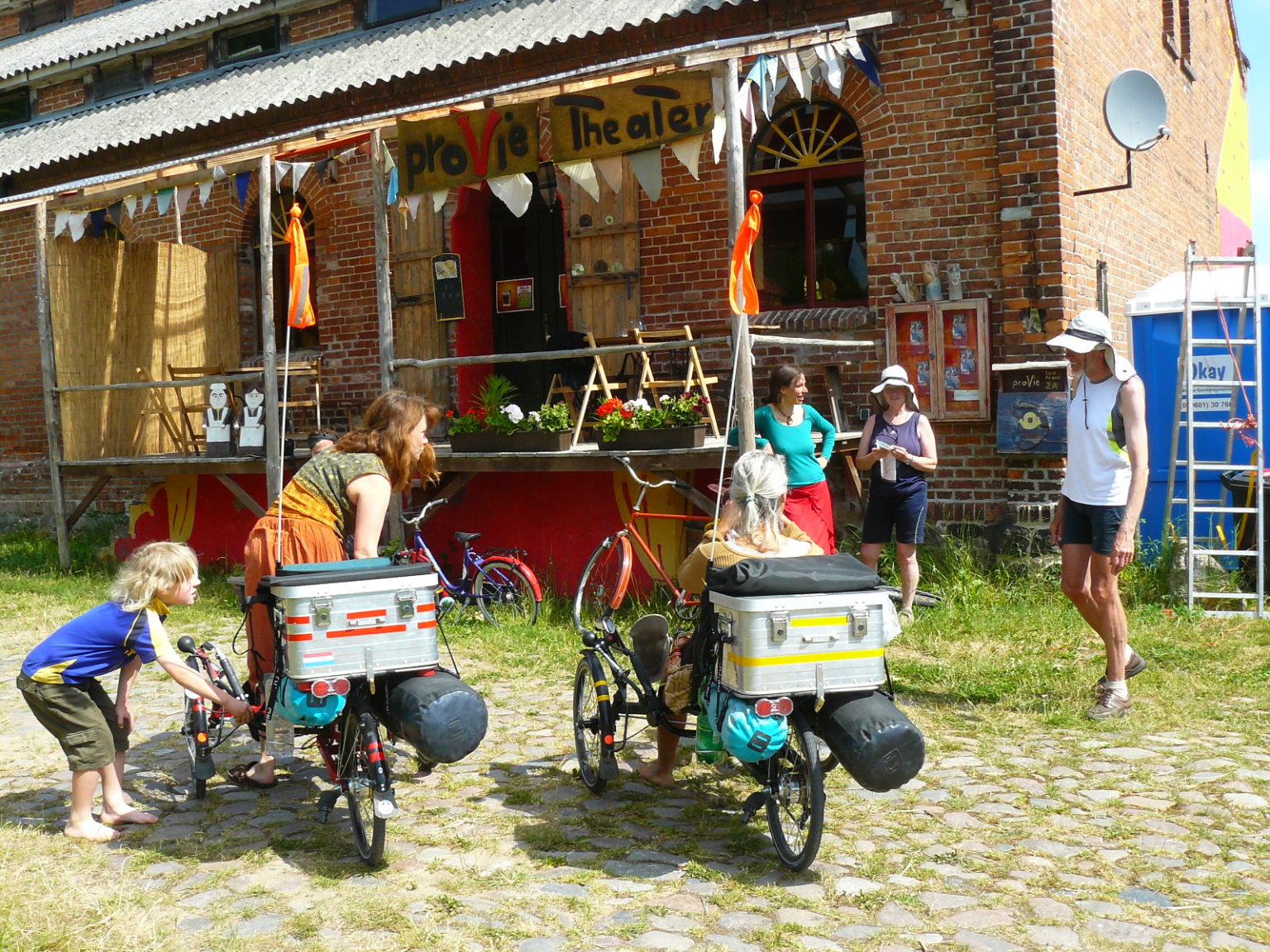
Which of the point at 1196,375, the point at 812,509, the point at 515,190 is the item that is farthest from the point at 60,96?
the point at 1196,375

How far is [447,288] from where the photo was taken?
11.2 m

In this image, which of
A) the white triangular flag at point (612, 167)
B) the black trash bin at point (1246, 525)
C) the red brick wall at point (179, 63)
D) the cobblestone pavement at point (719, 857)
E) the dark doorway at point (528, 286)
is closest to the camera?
the cobblestone pavement at point (719, 857)

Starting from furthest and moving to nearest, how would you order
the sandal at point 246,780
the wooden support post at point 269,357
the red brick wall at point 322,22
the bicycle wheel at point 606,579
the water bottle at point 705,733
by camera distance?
the red brick wall at point 322,22, the wooden support post at point 269,357, the bicycle wheel at point 606,579, the sandal at point 246,780, the water bottle at point 705,733

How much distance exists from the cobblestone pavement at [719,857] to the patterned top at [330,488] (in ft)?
3.99

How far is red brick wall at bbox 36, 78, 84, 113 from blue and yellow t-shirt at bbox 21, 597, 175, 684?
12.8 meters

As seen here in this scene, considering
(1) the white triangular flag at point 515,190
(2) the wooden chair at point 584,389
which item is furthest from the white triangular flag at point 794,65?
(2) the wooden chair at point 584,389

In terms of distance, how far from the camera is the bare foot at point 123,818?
482 cm

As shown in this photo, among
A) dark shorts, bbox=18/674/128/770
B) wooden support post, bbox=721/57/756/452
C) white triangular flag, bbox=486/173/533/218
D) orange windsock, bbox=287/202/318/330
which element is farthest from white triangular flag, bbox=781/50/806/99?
dark shorts, bbox=18/674/128/770

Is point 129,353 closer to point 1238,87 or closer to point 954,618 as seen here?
point 954,618

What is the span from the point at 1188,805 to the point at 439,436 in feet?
25.9

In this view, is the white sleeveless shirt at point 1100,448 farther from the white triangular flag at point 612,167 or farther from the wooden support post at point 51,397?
the wooden support post at point 51,397

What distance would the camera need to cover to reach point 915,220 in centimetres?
900

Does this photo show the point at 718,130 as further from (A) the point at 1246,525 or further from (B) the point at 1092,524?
(A) the point at 1246,525

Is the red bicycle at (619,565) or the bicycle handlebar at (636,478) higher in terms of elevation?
the bicycle handlebar at (636,478)
